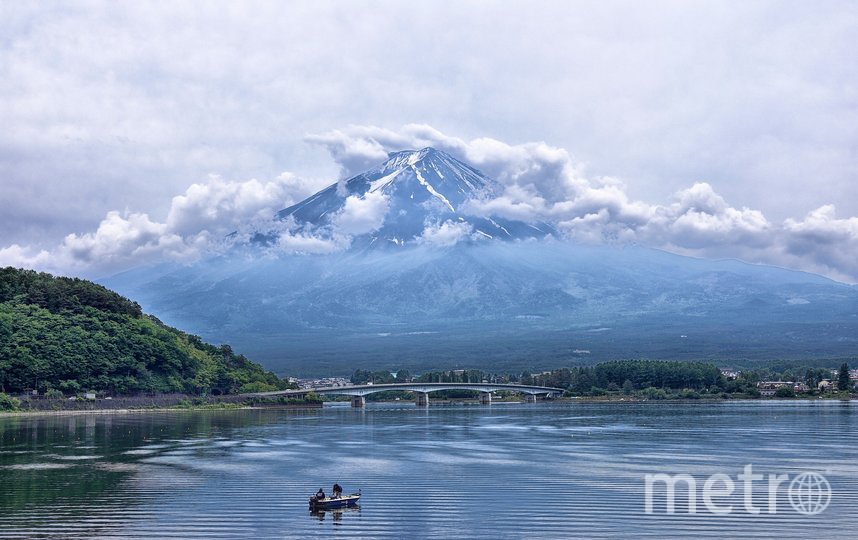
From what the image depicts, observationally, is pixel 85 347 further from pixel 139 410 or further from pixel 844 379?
pixel 844 379

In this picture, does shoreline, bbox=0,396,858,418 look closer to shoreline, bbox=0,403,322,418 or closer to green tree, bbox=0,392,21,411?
shoreline, bbox=0,403,322,418

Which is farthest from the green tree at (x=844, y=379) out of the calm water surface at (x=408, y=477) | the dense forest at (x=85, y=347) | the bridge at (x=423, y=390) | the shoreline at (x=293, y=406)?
the dense forest at (x=85, y=347)

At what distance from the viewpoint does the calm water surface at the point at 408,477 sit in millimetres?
31000

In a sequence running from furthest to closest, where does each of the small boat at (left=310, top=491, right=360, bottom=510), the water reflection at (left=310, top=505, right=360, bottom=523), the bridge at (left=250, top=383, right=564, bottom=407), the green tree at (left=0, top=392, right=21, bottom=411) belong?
1. the bridge at (left=250, top=383, right=564, bottom=407)
2. the green tree at (left=0, top=392, right=21, bottom=411)
3. the small boat at (left=310, top=491, right=360, bottom=510)
4. the water reflection at (left=310, top=505, right=360, bottom=523)

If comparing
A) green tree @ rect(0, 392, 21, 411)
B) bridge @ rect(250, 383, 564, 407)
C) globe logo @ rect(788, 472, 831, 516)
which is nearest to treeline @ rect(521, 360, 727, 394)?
bridge @ rect(250, 383, 564, 407)

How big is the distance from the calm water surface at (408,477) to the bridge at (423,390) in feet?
194

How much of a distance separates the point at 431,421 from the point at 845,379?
70.5 metres

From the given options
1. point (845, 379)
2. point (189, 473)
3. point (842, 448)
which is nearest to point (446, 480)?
point (189, 473)

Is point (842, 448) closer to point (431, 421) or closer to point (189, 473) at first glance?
point (189, 473)

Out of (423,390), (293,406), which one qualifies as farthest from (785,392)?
(293,406)

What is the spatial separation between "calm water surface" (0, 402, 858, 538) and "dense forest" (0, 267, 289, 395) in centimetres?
2323

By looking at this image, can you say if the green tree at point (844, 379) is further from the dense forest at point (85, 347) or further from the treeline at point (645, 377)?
the dense forest at point (85, 347)

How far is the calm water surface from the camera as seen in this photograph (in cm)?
3100

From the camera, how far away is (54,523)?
3175 cm
